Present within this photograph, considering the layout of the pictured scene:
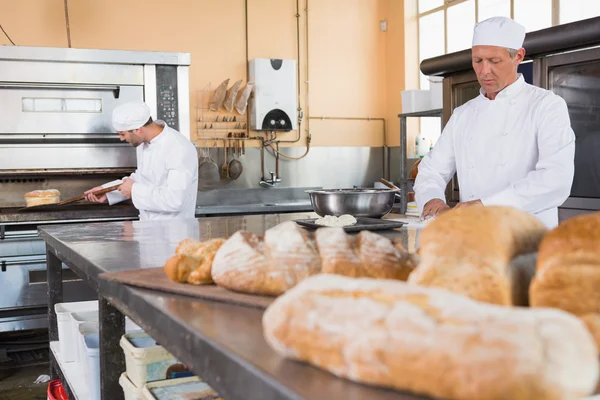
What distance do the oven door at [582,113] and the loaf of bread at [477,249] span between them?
9.80 feet

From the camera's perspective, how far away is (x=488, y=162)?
3039mm

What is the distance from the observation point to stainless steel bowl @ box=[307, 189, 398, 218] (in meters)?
2.50

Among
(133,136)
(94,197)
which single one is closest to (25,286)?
(94,197)

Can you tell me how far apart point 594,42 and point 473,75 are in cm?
95

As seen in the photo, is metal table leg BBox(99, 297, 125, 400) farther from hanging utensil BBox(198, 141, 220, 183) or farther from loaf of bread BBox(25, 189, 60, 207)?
hanging utensil BBox(198, 141, 220, 183)

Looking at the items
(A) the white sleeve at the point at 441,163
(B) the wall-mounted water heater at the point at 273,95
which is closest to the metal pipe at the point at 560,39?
(A) the white sleeve at the point at 441,163

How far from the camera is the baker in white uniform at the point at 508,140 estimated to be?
2.66 meters

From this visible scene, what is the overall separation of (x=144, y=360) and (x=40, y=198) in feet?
9.99

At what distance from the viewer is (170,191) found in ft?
13.0

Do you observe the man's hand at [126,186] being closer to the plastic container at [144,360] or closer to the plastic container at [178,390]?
the plastic container at [144,360]

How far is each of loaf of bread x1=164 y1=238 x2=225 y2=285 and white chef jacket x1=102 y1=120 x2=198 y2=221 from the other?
8.88 ft

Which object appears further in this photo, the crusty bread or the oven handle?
the oven handle

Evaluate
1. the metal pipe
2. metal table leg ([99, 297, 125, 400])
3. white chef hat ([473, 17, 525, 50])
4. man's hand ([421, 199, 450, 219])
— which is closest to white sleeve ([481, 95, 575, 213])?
man's hand ([421, 199, 450, 219])

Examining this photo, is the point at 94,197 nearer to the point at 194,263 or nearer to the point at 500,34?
the point at 500,34
